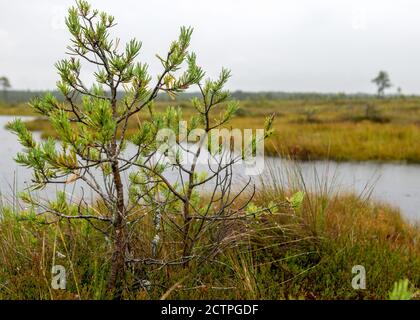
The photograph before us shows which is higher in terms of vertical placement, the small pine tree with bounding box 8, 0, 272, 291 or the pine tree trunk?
the small pine tree with bounding box 8, 0, 272, 291

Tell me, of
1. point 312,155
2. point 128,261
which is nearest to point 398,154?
point 312,155

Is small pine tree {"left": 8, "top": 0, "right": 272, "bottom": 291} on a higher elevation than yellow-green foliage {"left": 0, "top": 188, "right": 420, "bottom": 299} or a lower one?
higher

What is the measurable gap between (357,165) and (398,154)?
5.97 ft

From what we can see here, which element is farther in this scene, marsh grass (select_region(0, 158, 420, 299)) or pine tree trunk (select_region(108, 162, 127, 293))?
marsh grass (select_region(0, 158, 420, 299))

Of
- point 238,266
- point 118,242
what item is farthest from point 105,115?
point 238,266

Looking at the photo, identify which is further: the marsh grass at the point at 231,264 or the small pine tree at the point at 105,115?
the marsh grass at the point at 231,264

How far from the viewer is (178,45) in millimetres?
2414

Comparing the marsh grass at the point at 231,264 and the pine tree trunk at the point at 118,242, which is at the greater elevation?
the pine tree trunk at the point at 118,242

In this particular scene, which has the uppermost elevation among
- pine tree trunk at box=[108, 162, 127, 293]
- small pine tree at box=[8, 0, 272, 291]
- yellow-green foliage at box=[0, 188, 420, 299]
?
small pine tree at box=[8, 0, 272, 291]

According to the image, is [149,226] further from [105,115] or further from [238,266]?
[105,115]

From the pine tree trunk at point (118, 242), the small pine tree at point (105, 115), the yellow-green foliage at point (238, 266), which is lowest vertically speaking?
the yellow-green foliage at point (238, 266)

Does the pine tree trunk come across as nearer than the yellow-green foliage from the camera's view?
Yes

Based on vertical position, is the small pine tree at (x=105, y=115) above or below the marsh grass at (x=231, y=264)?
above
